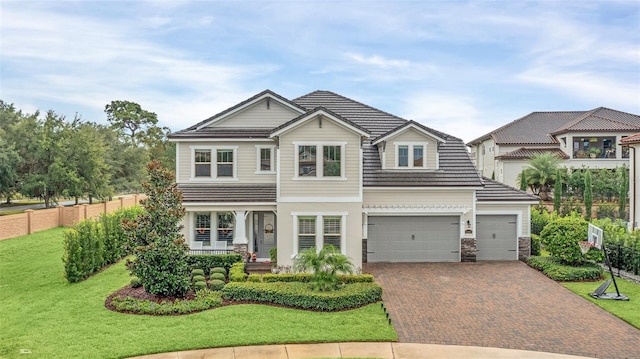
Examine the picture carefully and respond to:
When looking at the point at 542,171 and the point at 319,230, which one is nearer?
the point at 319,230

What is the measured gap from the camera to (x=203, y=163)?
1847 cm

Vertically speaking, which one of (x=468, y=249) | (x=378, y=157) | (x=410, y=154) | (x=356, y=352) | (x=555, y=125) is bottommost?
(x=356, y=352)

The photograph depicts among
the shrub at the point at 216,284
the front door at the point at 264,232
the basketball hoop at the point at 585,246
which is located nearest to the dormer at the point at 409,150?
the front door at the point at 264,232

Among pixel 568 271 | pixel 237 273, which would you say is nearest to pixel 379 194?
pixel 237 273

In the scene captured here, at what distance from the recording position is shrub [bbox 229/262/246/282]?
45.4ft

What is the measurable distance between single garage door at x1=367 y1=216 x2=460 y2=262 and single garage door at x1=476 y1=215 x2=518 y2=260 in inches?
49.8

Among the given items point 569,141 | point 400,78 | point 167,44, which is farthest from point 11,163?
point 569,141

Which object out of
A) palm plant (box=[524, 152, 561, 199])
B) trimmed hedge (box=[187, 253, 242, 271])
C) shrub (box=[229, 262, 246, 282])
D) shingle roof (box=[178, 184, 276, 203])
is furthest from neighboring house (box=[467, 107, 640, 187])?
shrub (box=[229, 262, 246, 282])

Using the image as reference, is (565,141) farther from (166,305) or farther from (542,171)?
(166,305)

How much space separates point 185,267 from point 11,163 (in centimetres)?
3221

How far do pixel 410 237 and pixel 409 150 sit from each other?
159 inches

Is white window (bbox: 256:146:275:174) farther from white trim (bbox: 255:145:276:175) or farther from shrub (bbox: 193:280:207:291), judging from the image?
shrub (bbox: 193:280:207:291)

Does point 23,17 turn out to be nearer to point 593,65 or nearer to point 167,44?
point 167,44

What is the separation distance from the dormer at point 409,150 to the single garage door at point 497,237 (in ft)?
11.9
